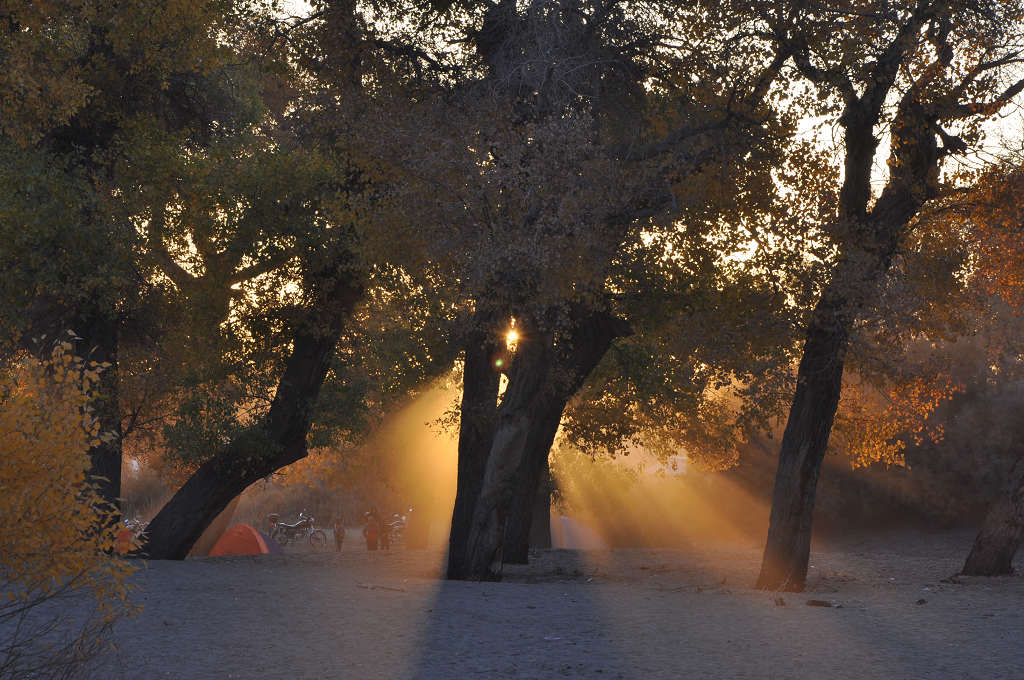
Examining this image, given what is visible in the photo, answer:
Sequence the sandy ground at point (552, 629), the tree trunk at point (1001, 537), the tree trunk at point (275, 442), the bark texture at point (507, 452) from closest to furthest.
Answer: the sandy ground at point (552, 629) → the bark texture at point (507, 452) → the tree trunk at point (1001, 537) → the tree trunk at point (275, 442)

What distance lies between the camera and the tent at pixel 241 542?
32.0m

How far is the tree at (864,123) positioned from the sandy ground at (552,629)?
179 cm

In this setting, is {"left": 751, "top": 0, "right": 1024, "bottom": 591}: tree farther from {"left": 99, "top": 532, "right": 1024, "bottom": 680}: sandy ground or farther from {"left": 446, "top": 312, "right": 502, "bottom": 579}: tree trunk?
{"left": 446, "top": 312, "right": 502, "bottom": 579}: tree trunk

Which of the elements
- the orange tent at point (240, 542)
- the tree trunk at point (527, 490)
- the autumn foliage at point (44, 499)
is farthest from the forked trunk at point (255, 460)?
the orange tent at point (240, 542)

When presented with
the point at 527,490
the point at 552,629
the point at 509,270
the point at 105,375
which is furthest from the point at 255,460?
the point at 552,629

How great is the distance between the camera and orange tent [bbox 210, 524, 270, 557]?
32.0 meters

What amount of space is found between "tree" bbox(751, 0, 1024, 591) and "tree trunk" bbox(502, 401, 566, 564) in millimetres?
4265

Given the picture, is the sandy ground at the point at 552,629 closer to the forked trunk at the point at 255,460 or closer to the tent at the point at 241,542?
the forked trunk at the point at 255,460

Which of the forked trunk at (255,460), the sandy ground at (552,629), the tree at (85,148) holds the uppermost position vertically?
the tree at (85,148)

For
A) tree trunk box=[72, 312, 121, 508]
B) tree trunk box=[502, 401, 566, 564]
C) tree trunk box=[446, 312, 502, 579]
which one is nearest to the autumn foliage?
tree trunk box=[502, 401, 566, 564]

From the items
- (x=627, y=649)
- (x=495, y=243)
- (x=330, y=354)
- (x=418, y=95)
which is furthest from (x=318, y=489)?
(x=627, y=649)

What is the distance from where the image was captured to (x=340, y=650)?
880 cm

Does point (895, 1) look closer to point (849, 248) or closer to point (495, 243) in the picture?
point (849, 248)

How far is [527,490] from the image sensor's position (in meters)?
19.9
